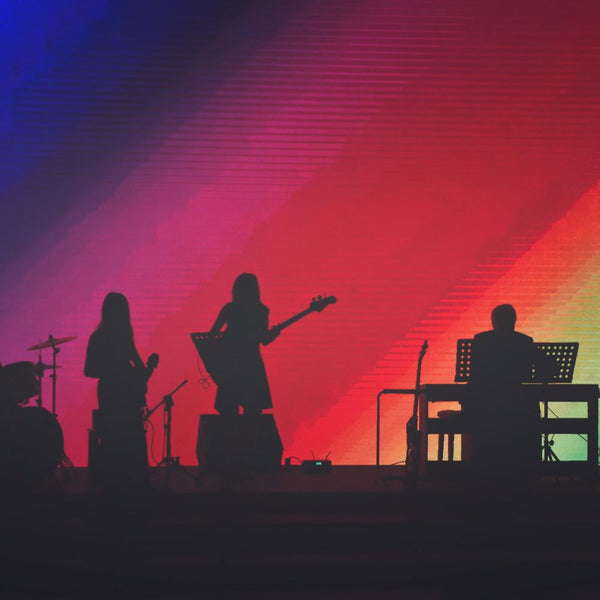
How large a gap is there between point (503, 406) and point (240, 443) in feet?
5.63

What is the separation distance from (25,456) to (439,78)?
4.49 metres

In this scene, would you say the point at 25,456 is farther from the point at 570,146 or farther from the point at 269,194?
the point at 570,146

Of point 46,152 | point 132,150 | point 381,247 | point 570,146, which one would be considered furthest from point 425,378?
point 46,152

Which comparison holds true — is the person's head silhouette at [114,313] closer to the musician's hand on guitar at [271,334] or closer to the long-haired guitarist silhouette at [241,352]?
the long-haired guitarist silhouette at [241,352]

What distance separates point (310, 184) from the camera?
261 inches

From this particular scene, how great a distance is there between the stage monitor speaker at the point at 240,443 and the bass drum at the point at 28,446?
38.6 inches

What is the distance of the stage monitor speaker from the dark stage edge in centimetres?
30

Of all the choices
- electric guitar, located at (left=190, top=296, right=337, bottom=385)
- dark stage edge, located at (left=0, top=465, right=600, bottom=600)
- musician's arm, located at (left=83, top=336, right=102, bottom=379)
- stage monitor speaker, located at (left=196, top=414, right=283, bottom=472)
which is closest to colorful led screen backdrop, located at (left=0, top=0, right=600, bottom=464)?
stage monitor speaker, located at (left=196, top=414, right=283, bottom=472)

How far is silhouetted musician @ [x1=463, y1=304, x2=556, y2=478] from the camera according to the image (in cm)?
493

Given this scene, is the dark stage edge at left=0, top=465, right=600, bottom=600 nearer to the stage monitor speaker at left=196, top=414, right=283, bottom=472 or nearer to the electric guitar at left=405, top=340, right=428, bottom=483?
the electric guitar at left=405, top=340, right=428, bottom=483

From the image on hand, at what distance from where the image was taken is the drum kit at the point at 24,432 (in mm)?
4961

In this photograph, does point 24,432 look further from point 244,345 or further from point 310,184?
point 310,184

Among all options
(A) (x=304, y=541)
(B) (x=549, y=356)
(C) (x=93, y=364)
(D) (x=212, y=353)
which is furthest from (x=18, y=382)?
(B) (x=549, y=356)

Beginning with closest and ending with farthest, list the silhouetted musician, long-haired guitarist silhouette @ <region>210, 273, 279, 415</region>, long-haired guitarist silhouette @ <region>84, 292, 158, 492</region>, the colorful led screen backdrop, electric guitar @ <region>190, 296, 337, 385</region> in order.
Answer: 1. long-haired guitarist silhouette @ <region>84, 292, 158, 492</region>
2. the silhouetted musician
3. electric guitar @ <region>190, 296, 337, 385</region>
4. long-haired guitarist silhouette @ <region>210, 273, 279, 415</region>
5. the colorful led screen backdrop
